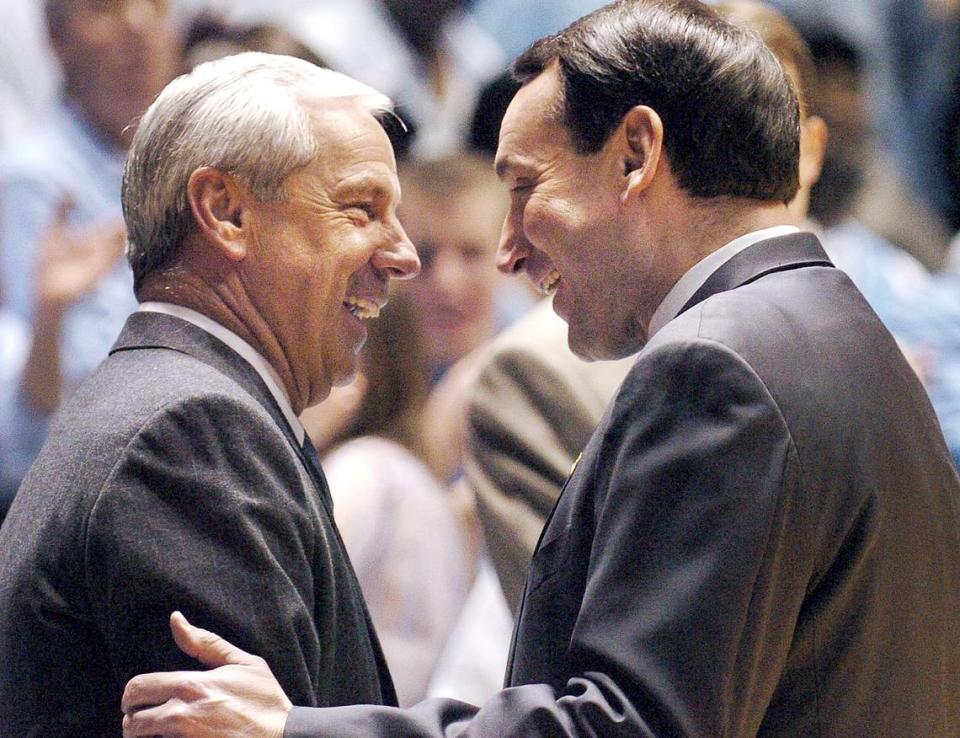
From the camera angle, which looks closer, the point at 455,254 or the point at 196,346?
the point at 196,346

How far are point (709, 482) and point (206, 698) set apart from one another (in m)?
0.60

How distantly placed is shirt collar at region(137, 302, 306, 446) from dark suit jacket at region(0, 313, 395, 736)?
13 centimetres

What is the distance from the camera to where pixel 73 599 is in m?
1.83

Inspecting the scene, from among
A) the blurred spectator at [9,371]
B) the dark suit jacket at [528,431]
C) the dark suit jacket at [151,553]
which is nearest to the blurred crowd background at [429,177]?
the blurred spectator at [9,371]

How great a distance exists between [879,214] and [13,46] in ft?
9.68

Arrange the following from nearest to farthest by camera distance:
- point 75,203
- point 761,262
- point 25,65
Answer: point 761,262 → point 75,203 → point 25,65

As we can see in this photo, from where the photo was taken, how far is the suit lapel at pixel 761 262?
1876 mm

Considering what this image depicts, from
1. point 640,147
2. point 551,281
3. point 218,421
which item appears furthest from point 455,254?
point 218,421

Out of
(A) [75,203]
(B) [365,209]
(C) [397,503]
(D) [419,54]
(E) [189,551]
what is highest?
(D) [419,54]

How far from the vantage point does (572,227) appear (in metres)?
2.04

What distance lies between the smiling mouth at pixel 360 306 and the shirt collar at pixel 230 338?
0.55ft

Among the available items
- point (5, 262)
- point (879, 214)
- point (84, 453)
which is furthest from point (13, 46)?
point (84, 453)

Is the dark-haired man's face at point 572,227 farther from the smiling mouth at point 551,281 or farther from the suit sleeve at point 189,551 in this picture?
the suit sleeve at point 189,551

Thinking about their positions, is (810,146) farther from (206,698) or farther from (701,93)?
(206,698)
